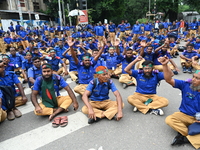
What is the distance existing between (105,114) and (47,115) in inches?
58.4

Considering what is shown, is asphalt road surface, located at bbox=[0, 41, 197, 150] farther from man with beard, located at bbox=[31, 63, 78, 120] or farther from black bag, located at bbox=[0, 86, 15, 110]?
black bag, located at bbox=[0, 86, 15, 110]

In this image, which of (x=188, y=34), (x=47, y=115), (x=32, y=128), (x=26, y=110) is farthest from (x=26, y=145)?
(x=188, y=34)

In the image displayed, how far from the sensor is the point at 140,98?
4184mm

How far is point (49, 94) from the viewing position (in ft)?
13.2

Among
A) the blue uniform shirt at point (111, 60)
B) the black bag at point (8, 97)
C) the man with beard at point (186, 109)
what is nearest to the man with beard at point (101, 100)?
the man with beard at point (186, 109)

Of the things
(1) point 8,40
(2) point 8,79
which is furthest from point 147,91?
(1) point 8,40

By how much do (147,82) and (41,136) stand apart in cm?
267

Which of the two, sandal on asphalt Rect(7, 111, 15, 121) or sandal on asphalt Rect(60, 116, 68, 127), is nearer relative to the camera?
sandal on asphalt Rect(60, 116, 68, 127)

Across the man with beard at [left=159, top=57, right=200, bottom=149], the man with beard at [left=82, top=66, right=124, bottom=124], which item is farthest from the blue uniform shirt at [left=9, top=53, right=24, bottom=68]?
the man with beard at [left=159, top=57, right=200, bottom=149]

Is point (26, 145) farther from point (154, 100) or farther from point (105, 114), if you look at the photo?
point (154, 100)

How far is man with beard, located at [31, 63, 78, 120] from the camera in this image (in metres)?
3.86

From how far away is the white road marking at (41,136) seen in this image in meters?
3.14

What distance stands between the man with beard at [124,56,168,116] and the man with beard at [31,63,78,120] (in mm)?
1508

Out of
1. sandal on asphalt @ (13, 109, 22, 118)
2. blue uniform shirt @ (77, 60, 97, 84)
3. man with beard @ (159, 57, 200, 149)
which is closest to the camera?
man with beard @ (159, 57, 200, 149)
